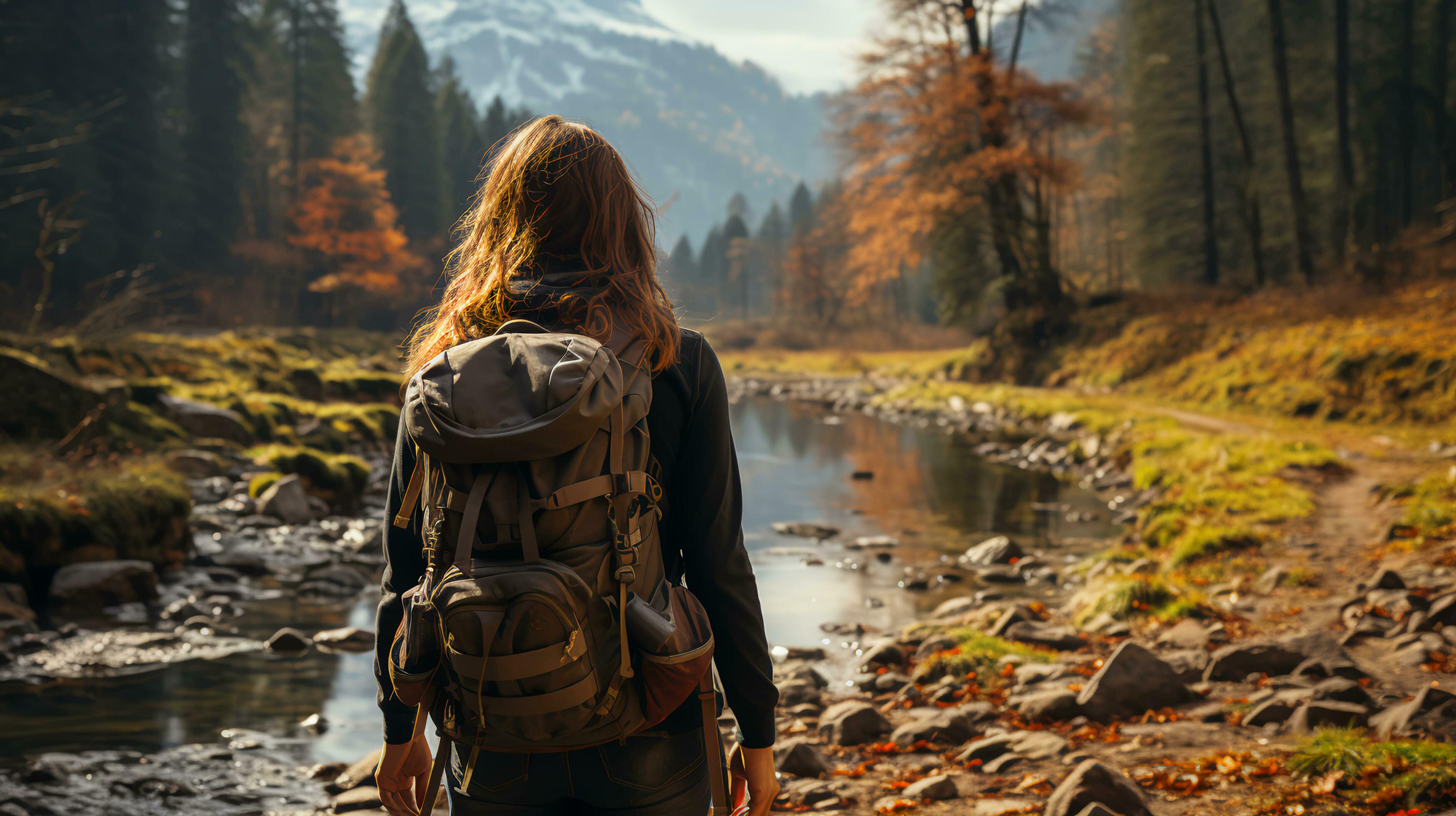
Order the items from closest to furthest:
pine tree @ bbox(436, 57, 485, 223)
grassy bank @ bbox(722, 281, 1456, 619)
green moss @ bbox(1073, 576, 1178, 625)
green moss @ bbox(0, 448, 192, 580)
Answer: green moss @ bbox(1073, 576, 1178, 625), green moss @ bbox(0, 448, 192, 580), grassy bank @ bbox(722, 281, 1456, 619), pine tree @ bbox(436, 57, 485, 223)

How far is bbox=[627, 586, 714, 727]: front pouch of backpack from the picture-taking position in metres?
1.63

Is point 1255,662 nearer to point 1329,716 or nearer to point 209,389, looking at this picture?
point 1329,716

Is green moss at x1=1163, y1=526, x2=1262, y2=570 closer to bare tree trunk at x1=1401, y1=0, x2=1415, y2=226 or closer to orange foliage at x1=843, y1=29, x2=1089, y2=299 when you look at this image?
orange foliage at x1=843, y1=29, x2=1089, y2=299

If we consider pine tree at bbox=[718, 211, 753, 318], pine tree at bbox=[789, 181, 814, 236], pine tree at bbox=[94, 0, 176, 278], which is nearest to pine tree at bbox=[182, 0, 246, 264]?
pine tree at bbox=[94, 0, 176, 278]

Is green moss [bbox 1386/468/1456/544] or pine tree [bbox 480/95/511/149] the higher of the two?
pine tree [bbox 480/95/511/149]

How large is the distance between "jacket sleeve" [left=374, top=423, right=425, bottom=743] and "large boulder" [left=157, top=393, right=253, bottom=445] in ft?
43.5

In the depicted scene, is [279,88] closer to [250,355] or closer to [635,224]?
[250,355]

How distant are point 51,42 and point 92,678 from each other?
91.4 feet

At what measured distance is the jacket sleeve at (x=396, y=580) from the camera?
1854 mm

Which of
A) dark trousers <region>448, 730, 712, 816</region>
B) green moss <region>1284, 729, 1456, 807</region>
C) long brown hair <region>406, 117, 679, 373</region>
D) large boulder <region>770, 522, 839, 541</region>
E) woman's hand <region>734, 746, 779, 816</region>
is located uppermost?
long brown hair <region>406, 117, 679, 373</region>

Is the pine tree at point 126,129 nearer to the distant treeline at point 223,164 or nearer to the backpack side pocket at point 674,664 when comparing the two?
the distant treeline at point 223,164

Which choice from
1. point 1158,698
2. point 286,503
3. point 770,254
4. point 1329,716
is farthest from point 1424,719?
point 770,254

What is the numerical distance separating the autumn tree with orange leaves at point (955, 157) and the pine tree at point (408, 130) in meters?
28.6

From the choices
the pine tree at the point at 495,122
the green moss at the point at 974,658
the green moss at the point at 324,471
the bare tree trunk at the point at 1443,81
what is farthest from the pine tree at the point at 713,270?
the green moss at the point at 974,658
